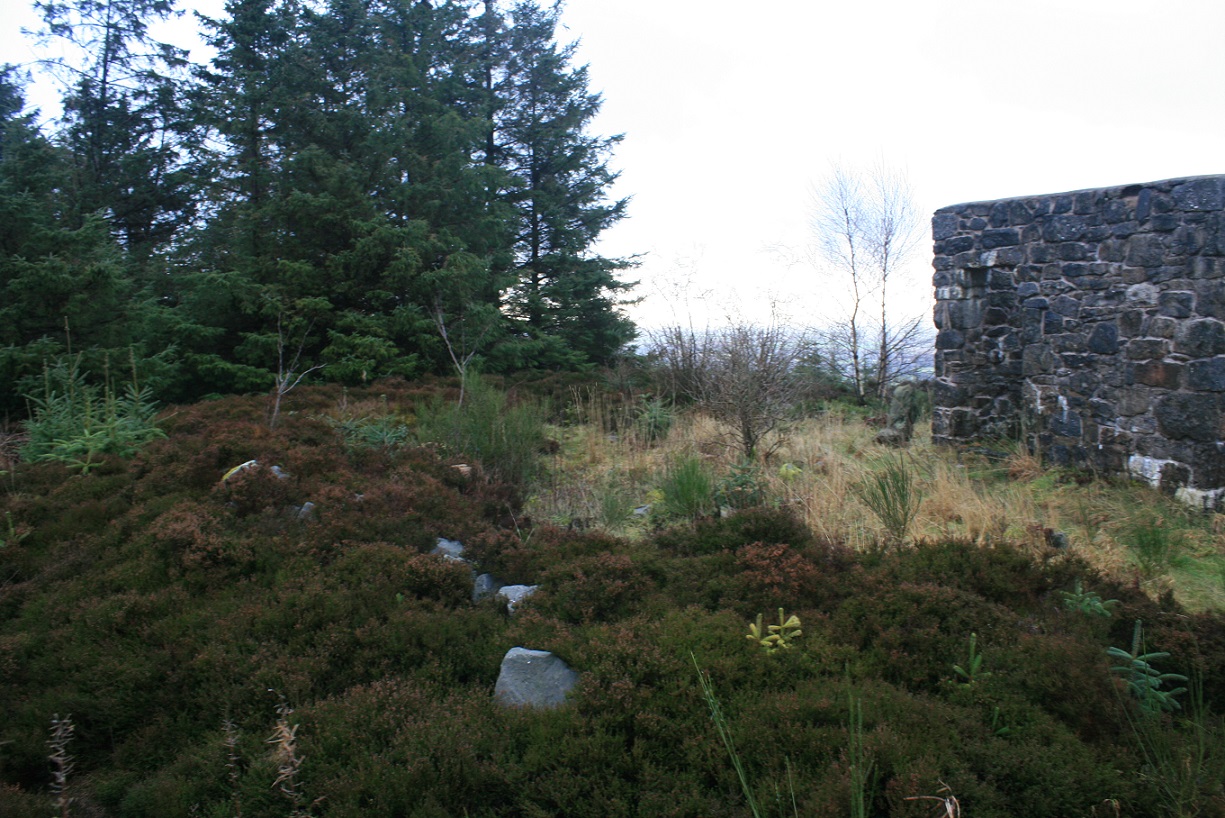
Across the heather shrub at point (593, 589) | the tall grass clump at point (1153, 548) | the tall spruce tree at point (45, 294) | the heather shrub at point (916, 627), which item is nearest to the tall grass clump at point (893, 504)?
the heather shrub at point (916, 627)

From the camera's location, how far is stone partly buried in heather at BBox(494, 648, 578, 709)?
293 cm

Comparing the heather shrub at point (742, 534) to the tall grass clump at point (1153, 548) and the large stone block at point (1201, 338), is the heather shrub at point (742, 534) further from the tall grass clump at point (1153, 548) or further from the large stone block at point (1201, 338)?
the large stone block at point (1201, 338)

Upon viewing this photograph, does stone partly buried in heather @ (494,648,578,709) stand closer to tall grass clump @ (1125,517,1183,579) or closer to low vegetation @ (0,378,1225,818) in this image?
low vegetation @ (0,378,1225,818)

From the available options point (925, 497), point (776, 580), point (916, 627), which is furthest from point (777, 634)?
point (925, 497)

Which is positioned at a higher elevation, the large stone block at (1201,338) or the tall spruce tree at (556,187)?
the tall spruce tree at (556,187)

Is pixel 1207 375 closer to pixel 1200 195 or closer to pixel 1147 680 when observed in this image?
pixel 1200 195

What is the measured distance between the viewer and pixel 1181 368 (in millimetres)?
5629

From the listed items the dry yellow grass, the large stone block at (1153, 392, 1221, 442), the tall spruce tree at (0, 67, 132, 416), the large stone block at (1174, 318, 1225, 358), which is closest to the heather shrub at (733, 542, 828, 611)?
the dry yellow grass

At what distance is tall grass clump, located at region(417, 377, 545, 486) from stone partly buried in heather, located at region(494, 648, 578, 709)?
10.2 ft

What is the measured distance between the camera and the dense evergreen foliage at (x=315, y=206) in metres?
8.79

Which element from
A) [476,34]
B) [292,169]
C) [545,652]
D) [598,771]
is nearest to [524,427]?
[545,652]

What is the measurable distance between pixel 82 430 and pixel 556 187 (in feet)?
36.9

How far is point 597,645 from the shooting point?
10.1ft

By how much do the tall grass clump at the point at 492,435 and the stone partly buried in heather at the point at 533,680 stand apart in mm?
3106
